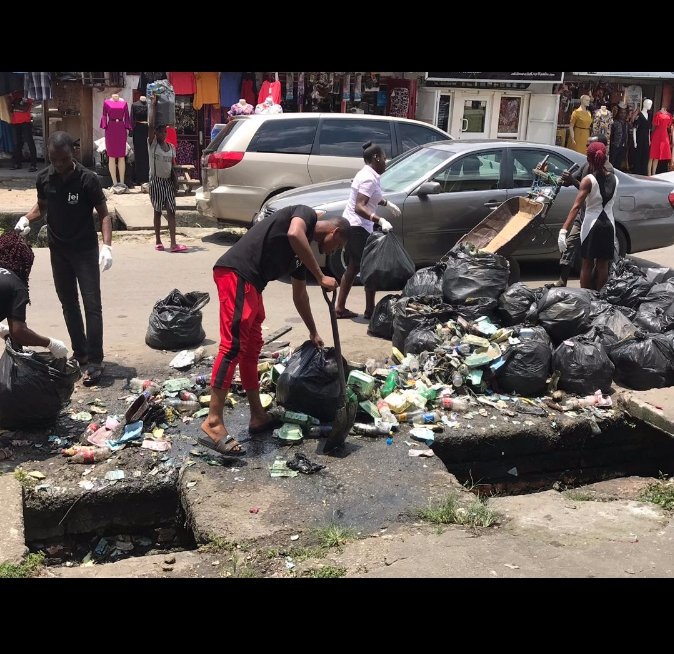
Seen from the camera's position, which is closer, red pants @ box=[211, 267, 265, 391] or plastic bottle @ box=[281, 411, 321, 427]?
red pants @ box=[211, 267, 265, 391]

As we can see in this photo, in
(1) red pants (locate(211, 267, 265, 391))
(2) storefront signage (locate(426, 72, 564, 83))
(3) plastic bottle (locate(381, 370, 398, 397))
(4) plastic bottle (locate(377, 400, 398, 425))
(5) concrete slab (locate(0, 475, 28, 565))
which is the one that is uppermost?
(2) storefront signage (locate(426, 72, 564, 83))

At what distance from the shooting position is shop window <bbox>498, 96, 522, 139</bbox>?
18.7 m

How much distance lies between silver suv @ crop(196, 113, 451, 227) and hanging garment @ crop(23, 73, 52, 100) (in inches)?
175

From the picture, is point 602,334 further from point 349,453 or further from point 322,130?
point 322,130

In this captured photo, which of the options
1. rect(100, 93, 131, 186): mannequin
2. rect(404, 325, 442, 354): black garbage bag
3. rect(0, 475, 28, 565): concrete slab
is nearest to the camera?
rect(0, 475, 28, 565): concrete slab

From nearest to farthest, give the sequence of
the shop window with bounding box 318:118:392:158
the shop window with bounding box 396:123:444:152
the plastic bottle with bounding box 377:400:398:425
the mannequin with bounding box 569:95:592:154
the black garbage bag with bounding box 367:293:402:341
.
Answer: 1. the plastic bottle with bounding box 377:400:398:425
2. the black garbage bag with bounding box 367:293:402:341
3. the shop window with bounding box 318:118:392:158
4. the shop window with bounding box 396:123:444:152
5. the mannequin with bounding box 569:95:592:154

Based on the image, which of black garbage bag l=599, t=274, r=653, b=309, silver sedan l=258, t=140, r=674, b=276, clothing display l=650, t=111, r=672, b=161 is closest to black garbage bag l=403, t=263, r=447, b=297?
black garbage bag l=599, t=274, r=653, b=309

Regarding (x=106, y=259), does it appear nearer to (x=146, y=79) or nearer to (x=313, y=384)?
(x=313, y=384)

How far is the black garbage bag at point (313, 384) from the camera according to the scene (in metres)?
→ 5.59

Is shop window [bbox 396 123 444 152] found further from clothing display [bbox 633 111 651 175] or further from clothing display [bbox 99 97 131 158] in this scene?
clothing display [bbox 633 111 651 175]

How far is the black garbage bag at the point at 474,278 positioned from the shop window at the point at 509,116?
40.5ft

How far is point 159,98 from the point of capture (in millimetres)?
12305

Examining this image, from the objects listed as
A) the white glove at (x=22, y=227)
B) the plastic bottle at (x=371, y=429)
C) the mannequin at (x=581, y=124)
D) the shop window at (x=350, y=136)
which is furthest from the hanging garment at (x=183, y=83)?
the plastic bottle at (x=371, y=429)

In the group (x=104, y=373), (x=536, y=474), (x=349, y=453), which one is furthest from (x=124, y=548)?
(x=536, y=474)
